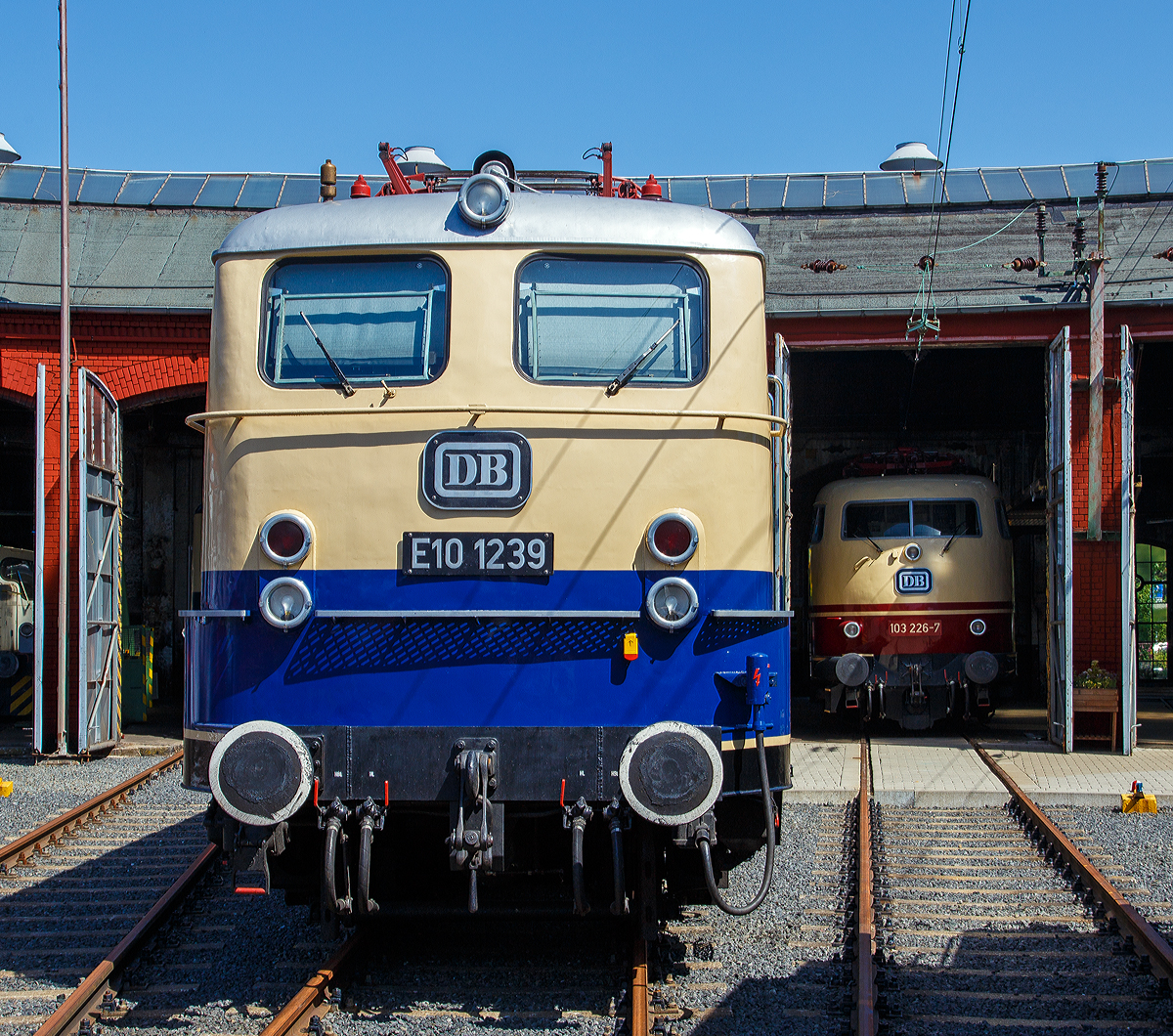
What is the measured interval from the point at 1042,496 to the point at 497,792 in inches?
623

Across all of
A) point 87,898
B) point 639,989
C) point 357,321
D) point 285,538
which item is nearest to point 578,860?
point 639,989

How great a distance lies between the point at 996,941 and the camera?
5.91 meters

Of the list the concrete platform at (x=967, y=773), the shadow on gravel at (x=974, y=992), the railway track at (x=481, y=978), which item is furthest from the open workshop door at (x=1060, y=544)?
the railway track at (x=481, y=978)

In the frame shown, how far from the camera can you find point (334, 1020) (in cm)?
480

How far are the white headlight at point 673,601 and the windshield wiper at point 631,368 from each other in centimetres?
81

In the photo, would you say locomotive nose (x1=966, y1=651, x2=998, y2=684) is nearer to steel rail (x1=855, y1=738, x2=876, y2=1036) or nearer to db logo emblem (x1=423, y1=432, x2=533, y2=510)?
steel rail (x1=855, y1=738, x2=876, y2=1036)

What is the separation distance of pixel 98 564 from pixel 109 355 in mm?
2802

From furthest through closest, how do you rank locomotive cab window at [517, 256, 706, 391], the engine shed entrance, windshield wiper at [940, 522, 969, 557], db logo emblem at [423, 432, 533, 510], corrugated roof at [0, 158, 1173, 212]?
corrugated roof at [0, 158, 1173, 212] → the engine shed entrance → windshield wiper at [940, 522, 969, 557] → locomotive cab window at [517, 256, 706, 391] → db logo emblem at [423, 432, 533, 510]

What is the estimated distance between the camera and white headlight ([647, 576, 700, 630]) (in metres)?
4.79

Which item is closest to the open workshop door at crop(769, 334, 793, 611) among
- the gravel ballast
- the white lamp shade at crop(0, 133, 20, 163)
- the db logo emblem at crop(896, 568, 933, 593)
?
the gravel ballast

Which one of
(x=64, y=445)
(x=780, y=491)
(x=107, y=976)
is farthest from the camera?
(x=64, y=445)

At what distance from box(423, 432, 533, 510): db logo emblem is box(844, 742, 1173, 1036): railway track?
244 centimetres

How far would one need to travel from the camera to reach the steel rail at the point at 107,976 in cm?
466

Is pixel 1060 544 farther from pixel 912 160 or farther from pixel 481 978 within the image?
pixel 912 160
